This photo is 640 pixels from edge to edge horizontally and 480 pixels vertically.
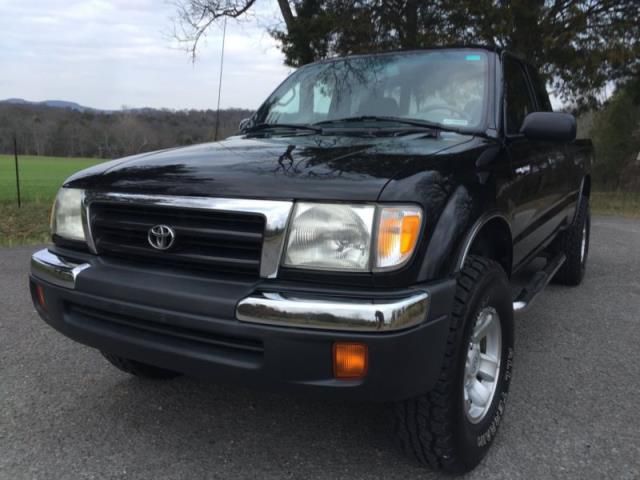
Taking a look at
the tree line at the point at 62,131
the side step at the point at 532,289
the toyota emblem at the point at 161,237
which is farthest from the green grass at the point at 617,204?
the tree line at the point at 62,131

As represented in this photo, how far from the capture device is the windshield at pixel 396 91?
9.74 feet

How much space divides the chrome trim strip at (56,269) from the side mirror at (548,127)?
2114mm

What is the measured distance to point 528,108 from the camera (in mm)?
3688

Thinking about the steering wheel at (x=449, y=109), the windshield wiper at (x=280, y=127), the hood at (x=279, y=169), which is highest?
the steering wheel at (x=449, y=109)

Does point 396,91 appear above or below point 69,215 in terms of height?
above

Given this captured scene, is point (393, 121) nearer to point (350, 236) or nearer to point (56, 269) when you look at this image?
point (350, 236)

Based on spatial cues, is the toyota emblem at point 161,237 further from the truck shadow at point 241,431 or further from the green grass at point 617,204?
the green grass at point 617,204

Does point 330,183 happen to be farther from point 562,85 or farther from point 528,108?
point 562,85

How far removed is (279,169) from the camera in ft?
6.79

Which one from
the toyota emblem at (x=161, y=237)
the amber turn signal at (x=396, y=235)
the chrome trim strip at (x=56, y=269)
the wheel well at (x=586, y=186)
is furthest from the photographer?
the wheel well at (x=586, y=186)

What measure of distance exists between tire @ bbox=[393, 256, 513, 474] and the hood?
49 centimetres

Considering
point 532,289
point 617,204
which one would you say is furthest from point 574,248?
point 617,204

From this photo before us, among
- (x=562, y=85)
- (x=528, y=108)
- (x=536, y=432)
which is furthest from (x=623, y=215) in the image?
(x=536, y=432)

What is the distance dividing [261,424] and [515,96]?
2.31m
